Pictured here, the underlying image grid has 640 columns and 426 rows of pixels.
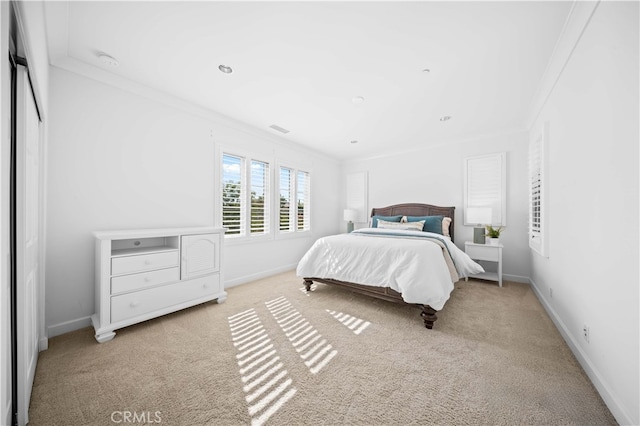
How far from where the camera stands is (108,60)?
2.24 metres

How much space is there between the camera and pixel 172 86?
8.98 feet

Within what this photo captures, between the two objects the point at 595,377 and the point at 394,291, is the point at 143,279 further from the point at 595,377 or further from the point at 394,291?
the point at 595,377

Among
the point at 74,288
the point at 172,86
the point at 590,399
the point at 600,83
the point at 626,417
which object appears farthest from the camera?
the point at 172,86

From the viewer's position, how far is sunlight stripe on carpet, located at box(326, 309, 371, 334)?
7.68ft

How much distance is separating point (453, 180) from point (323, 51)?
3527 millimetres

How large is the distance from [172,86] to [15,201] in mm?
1993

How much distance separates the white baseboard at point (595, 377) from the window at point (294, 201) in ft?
12.3

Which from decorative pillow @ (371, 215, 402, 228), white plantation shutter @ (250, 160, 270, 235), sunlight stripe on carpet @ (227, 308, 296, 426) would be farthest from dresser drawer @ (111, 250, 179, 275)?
decorative pillow @ (371, 215, 402, 228)

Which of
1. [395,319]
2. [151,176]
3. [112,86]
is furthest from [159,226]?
[395,319]

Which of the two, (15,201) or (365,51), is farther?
(365,51)

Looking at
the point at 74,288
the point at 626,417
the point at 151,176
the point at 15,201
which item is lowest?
the point at 626,417

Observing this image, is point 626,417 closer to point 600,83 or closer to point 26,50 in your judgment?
point 600,83

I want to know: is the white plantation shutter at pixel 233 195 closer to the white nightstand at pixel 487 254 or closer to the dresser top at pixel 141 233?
the dresser top at pixel 141 233

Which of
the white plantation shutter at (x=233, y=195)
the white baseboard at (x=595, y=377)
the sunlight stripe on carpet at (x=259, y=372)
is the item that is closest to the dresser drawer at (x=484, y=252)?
the white baseboard at (x=595, y=377)
